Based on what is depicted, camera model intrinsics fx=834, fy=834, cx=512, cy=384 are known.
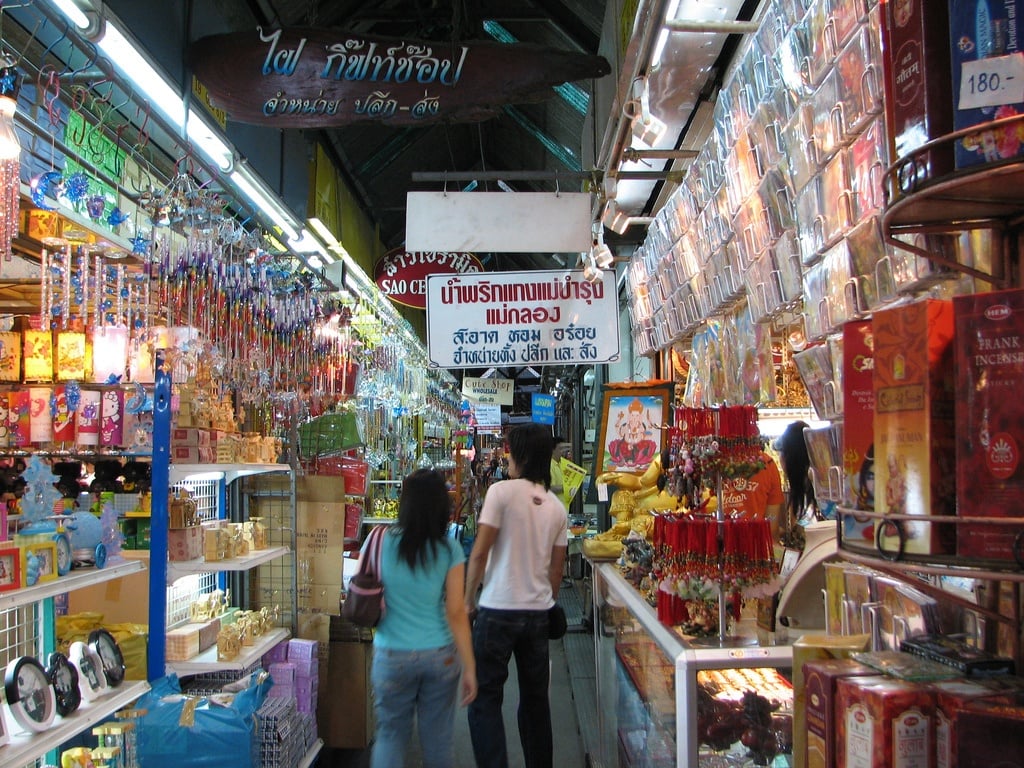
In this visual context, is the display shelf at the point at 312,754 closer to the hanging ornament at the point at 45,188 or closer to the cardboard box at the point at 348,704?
the cardboard box at the point at 348,704

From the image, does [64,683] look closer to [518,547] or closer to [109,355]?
[109,355]

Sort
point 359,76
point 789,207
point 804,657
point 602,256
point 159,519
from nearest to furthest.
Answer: point 804,657
point 789,207
point 159,519
point 359,76
point 602,256

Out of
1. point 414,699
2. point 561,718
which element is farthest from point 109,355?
point 561,718

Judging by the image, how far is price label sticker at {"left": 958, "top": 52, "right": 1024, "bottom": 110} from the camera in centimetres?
106

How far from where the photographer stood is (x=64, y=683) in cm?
273

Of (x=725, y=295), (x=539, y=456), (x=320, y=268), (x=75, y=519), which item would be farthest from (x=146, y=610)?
(x=725, y=295)

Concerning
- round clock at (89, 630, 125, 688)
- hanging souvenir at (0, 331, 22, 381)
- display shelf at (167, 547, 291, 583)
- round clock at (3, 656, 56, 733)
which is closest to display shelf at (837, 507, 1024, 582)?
round clock at (3, 656, 56, 733)

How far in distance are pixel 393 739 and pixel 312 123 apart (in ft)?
9.31

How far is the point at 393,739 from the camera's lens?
3186mm

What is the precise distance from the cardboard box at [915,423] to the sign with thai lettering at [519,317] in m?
4.04

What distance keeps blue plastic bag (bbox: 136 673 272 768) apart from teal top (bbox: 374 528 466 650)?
0.75 meters

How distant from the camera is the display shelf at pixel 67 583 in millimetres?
2311

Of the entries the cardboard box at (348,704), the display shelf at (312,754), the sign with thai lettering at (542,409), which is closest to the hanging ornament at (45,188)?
the display shelf at (312,754)

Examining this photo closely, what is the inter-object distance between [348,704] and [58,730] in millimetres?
2394
